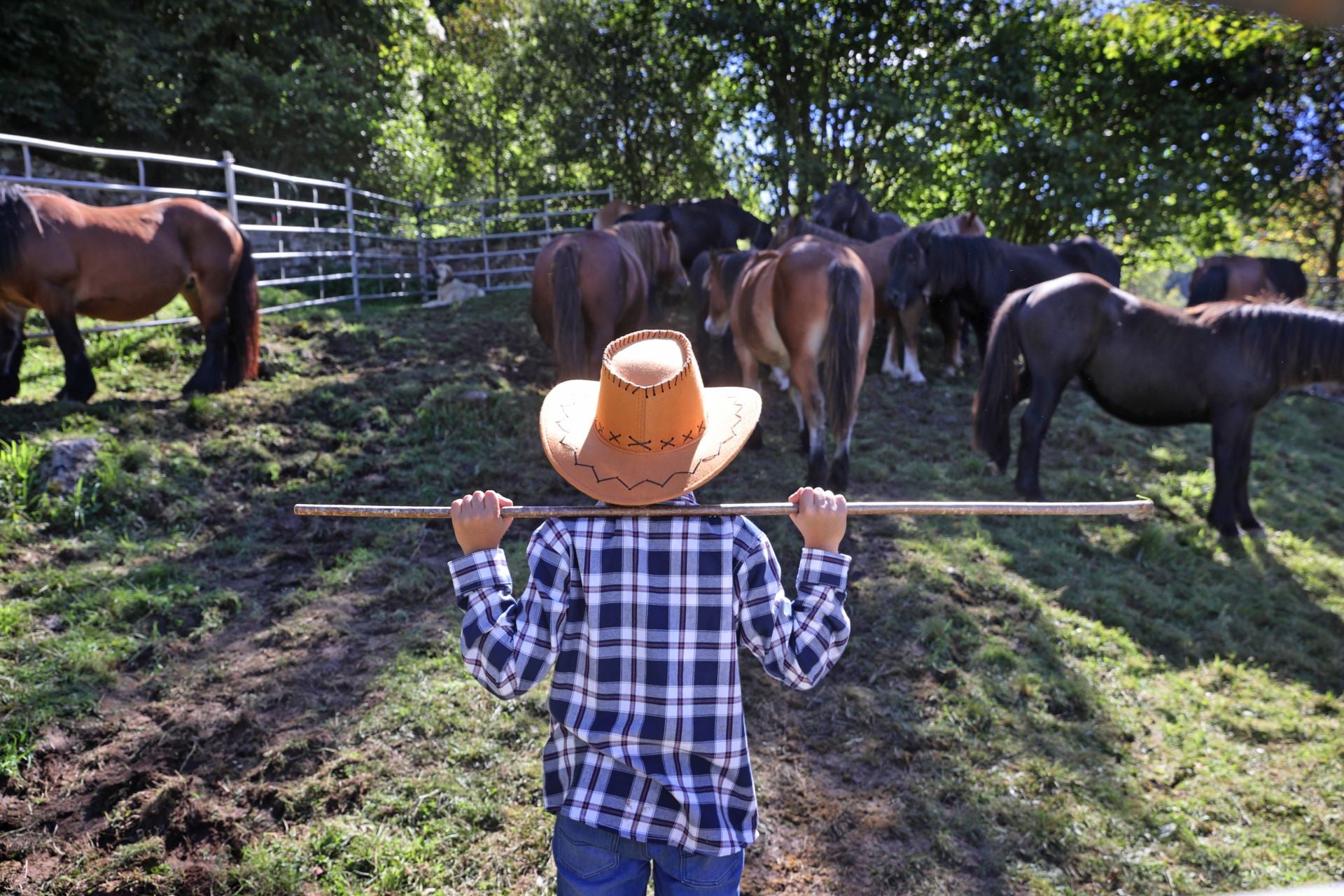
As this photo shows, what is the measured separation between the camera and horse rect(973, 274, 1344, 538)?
5562mm

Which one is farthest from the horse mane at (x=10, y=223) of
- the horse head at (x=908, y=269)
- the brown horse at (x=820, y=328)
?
the horse head at (x=908, y=269)

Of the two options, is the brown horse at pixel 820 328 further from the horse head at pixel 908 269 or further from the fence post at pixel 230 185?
the fence post at pixel 230 185

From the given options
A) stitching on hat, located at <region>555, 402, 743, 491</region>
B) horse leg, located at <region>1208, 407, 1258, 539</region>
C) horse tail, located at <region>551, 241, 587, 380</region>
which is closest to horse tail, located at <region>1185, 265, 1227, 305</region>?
horse leg, located at <region>1208, 407, 1258, 539</region>

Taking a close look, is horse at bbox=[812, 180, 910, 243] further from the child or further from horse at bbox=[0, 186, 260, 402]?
the child

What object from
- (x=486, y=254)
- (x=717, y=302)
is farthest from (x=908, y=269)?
(x=486, y=254)

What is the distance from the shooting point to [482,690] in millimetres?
3447

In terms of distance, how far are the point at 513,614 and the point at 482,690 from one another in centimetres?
192

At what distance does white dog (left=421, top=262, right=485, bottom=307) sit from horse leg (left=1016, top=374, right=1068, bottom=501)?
799 centimetres

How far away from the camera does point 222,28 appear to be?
495 inches

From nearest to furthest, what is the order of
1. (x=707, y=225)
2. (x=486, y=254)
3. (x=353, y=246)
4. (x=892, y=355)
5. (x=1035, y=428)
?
(x=1035, y=428) < (x=892, y=355) < (x=353, y=246) < (x=707, y=225) < (x=486, y=254)

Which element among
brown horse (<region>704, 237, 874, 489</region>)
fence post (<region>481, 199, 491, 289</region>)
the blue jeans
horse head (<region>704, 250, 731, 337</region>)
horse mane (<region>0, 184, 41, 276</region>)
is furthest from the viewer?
fence post (<region>481, 199, 491, 289</region>)

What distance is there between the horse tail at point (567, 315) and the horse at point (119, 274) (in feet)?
8.54

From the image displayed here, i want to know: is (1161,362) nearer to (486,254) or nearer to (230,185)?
(230,185)

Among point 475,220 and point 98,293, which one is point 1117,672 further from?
point 475,220
